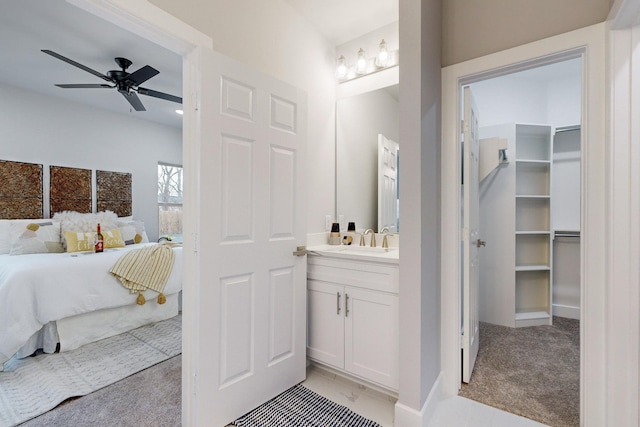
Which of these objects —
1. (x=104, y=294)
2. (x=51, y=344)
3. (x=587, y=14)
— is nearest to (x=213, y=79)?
(x=587, y=14)

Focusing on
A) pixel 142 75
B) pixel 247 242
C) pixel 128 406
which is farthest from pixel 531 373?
pixel 142 75

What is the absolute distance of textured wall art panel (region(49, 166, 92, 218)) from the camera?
13.4 ft

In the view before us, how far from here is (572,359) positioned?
8.05 ft

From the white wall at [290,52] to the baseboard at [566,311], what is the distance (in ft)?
9.55

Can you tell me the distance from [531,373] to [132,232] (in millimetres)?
4778

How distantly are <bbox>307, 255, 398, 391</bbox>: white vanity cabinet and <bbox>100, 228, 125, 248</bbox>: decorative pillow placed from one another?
294 centimetres

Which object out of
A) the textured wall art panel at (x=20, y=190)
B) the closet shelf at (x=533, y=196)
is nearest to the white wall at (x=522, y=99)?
the closet shelf at (x=533, y=196)

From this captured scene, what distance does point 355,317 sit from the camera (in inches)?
78.6

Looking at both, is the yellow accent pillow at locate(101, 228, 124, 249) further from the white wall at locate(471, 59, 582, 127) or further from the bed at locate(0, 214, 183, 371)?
the white wall at locate(471, 59, 582, 127)

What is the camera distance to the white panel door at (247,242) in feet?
5.27

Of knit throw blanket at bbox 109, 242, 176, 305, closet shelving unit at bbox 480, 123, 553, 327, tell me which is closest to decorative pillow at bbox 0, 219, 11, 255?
knit throw blanket at bbox 109, 242, 176, 305

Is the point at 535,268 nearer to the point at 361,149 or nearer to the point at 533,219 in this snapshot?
the point at 533,219

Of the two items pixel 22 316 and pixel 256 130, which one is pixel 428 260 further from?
pixel 22 316

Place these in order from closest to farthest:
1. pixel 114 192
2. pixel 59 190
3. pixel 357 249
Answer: pixel 357 249 < pixel 59 190 < pixel 114 192
